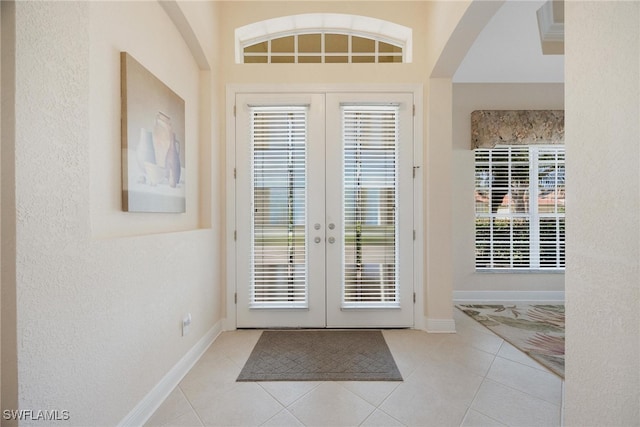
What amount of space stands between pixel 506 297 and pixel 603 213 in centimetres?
347

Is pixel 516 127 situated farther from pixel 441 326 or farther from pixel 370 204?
pixel 441 326

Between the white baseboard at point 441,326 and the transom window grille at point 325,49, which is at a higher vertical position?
the transom window grille at point 325,49

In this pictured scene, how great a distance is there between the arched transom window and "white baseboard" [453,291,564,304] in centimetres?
310

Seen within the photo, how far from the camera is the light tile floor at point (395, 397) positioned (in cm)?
152

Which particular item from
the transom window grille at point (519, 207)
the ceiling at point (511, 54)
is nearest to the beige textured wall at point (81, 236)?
the ceiling at point (511, 54)

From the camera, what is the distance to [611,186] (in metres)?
0.86

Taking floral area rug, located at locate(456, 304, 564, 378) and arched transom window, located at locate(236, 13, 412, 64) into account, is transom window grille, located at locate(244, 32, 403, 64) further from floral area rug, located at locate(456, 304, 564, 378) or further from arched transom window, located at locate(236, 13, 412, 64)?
floral area rug, located at locate(456, 304, 564, 378)

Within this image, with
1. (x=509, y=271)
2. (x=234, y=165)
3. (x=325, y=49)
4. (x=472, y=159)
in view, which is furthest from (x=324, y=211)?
(x=509, y=271)

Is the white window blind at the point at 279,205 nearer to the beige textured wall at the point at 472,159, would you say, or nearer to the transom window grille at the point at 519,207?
the beige textured wall at the point at 472,159

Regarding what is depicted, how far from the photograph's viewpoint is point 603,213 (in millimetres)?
885

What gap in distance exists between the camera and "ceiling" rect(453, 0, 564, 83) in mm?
2612

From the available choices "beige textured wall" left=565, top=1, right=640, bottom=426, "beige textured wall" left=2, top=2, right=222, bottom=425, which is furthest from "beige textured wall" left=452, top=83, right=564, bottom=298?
"beige textured wall" left=2, top=2, right=222, bottom=425

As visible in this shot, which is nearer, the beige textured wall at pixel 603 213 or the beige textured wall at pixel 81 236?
the beige textured wall at pixel 603 213

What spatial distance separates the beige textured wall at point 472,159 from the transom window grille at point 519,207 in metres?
0.13
